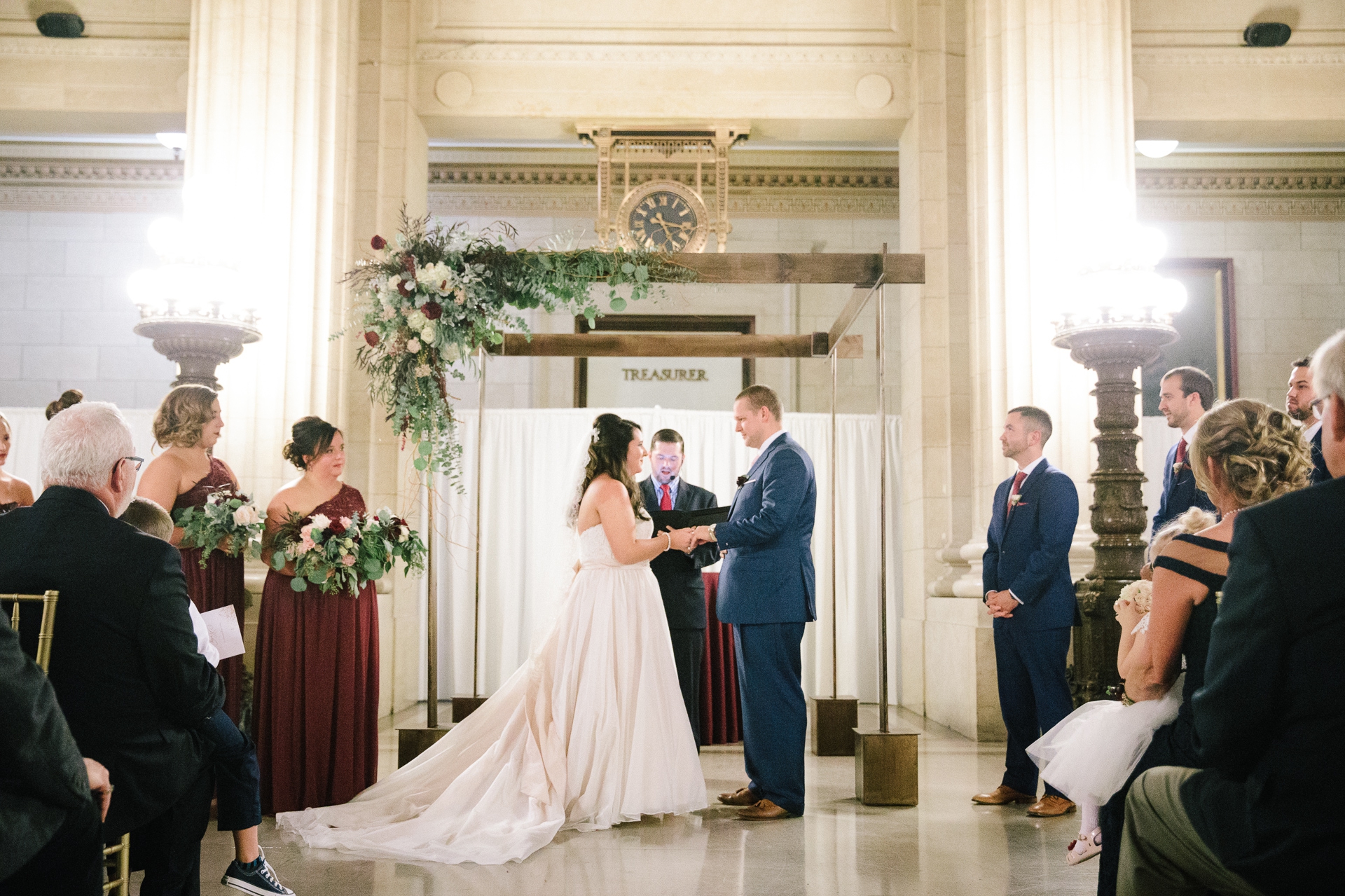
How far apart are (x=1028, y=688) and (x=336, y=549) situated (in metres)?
3.10

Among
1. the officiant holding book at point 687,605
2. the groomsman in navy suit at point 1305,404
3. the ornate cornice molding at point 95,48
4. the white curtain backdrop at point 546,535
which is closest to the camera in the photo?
the groomsman in navy suit at point 1305,404

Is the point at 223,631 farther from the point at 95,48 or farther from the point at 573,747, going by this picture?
the point at 95,48

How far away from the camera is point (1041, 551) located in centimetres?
486

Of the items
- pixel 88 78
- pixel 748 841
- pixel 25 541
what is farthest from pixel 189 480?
pixel 88 78

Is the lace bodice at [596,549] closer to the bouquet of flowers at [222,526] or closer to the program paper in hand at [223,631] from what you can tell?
the bouquet of flowers at [222,526]

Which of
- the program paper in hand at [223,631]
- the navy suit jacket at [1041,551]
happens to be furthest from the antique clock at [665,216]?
the program paper in hand at [223,631]

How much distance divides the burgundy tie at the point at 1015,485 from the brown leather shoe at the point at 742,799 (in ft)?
5.80

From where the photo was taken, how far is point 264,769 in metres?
4.50

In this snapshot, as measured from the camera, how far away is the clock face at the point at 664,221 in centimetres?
856

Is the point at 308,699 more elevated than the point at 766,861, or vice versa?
the point at 308,699

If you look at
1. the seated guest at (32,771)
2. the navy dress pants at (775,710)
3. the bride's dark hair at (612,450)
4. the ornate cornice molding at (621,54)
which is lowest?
the navy dress pants at (775,710)

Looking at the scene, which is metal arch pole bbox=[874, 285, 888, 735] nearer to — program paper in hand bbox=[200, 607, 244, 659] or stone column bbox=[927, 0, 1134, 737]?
stone column bbox=[927, 0, 1134, 737]

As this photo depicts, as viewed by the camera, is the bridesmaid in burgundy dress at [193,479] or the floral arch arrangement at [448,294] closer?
the bridesmaid in burgundy dress at [193,479]

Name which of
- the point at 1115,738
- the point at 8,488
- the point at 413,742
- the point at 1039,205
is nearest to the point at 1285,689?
the point at 1115,738
